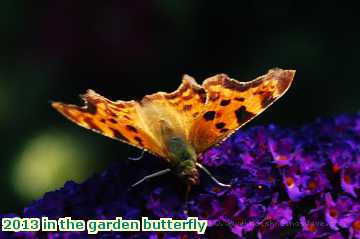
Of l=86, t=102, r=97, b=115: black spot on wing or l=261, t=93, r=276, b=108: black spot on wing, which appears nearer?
l=86, t=102, r=97, b=115: black spot on wing

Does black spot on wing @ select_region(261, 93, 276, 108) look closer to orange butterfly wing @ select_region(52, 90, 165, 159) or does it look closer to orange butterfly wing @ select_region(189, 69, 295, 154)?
orange butterfly wing @ select_region(189, 69, 295, 154)

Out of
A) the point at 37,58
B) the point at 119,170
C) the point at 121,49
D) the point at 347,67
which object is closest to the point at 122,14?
the point at 121,49

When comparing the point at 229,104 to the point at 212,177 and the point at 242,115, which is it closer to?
the point at 242,115

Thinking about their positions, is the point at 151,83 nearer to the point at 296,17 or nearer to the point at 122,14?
the point at 122,14

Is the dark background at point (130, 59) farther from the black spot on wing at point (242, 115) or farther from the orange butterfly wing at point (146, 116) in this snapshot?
the black spot on wing at point (242, 115)

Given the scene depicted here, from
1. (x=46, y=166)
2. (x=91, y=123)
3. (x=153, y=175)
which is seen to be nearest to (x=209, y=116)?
(x=153, y=175)

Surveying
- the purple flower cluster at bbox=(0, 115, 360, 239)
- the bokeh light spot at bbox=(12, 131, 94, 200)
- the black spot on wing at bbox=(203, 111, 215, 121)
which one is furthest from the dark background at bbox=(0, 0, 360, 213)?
the black spot on wing at bbox=(203, 111, 215, 121)
